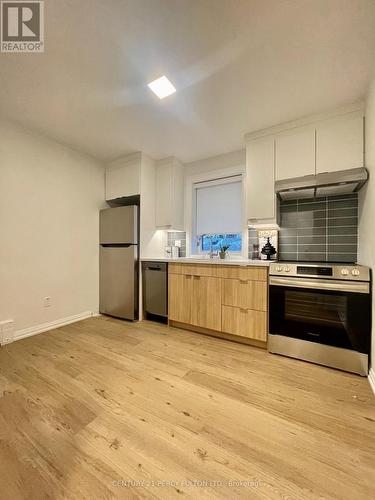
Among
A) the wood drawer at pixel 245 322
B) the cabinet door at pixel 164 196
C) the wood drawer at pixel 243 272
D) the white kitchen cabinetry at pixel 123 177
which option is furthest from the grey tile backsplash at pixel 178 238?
the wood drawer at pixel 245 322

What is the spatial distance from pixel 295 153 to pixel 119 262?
2550 mm

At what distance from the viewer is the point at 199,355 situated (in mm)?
1953

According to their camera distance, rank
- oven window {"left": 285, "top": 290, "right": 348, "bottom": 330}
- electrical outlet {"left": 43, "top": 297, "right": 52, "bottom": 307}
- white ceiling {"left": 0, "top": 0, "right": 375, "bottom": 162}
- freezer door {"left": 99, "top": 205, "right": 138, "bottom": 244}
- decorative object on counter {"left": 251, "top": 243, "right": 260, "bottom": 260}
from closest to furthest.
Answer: white ceiling {"left": 0, "top": 0, "right": 375, "bottom": 162} < oven window {"left": 285, "top": 290, "right": 348, "bottom": 330} < electrical outlet {"left": 43, "top": 297, "right": 52, "bottom": 307} < decorative object on counter {"left": 251, "top": 243, "right": 260, "bottom": 260} < freezer door {"left": 99, "top": 205, "right": 138, "bottom": 244}

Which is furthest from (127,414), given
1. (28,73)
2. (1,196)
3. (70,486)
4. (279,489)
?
(28,73)

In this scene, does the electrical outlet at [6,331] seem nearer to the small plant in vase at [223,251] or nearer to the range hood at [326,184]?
the small plant in vase at [223,251]

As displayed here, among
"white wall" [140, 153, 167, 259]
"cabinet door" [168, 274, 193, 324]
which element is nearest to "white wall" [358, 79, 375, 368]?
"cabinet door" [168, 274, 193, 324]

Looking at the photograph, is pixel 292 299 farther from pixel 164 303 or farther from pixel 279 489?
pixel 164 303

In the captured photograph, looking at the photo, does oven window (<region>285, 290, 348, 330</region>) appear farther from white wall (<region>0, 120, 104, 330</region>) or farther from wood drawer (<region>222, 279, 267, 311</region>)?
white wall (<region>0, 120, 104, 330</region>)

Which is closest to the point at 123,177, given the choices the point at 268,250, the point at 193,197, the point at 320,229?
the point at 193,197

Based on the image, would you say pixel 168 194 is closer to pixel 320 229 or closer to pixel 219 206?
pixel 219 206

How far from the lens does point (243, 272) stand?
214 centimetres

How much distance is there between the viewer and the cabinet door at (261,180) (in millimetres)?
2234

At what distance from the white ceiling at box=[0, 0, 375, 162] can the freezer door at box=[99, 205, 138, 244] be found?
3.24 feet

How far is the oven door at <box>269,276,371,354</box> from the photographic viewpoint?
1.60m
